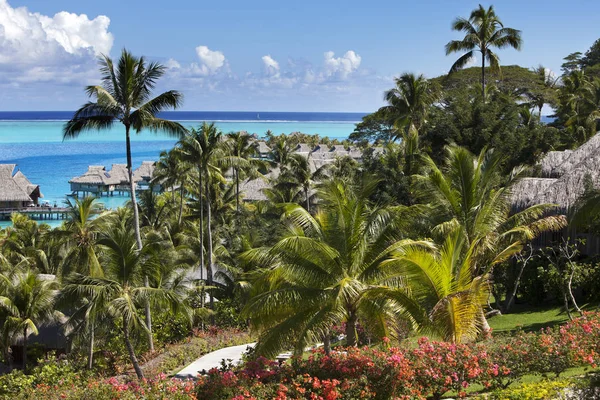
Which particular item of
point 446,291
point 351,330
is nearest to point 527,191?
point 446,291

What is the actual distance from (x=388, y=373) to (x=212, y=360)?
937 cm

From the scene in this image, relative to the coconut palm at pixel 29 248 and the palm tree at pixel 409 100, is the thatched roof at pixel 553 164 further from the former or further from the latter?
the coconut palm at pixel 29 248

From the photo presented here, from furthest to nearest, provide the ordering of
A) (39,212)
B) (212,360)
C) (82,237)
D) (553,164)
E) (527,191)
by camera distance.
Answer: (39,212)
(553,164)
(82,237)
(527,191)
(212,360)

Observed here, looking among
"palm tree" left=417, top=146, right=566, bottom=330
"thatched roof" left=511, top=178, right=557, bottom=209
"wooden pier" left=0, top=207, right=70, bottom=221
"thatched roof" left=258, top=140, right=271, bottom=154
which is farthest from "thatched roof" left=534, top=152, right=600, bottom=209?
"thatched roof" left=258, top=140, right=271, bottom=154

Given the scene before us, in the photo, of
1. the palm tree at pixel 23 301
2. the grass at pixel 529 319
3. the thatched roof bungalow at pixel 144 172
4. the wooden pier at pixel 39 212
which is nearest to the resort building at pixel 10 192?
the wooden pier at pixel 39 212

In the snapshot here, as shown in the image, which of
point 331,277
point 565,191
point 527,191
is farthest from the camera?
point 527,191

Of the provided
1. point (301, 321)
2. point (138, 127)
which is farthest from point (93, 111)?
point (301, 321)

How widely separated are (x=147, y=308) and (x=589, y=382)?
569 inches

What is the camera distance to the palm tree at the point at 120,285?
15.2 metres

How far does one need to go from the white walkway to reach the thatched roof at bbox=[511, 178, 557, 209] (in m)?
9.20

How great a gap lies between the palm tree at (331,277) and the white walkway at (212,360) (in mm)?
4041

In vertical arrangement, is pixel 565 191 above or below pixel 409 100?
below

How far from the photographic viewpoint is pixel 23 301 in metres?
20.2

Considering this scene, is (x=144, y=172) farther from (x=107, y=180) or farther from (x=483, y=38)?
(x=483, y=38)
